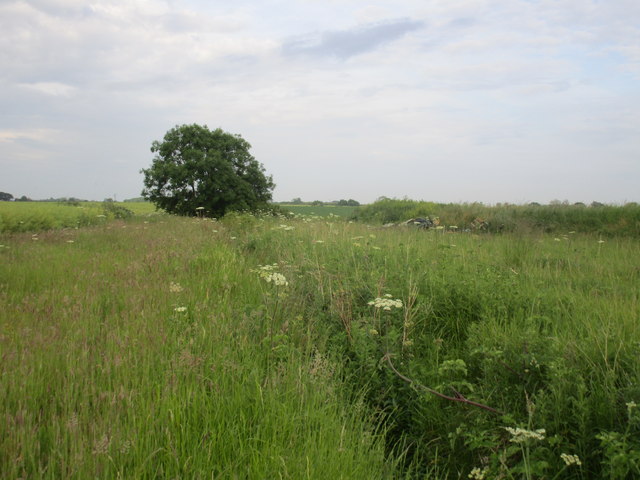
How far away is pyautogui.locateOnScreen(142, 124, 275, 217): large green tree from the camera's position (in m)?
24.7

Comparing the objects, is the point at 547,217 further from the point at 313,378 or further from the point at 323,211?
the point at 323,211

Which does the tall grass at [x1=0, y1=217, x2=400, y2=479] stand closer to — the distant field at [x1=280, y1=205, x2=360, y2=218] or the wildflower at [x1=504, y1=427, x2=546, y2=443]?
the wildflower at [x1=504, y1=427, x2=546, y2=443]

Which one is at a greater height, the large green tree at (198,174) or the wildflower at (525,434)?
the large green tree at (198,174)

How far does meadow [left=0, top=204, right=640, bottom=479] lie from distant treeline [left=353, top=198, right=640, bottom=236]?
29.4 ft

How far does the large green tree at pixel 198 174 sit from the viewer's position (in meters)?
24.7

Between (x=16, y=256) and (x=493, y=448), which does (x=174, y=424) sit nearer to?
(x=493, y=448)

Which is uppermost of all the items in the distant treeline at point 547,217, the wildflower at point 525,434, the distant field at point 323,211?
the distant field at point 323,211

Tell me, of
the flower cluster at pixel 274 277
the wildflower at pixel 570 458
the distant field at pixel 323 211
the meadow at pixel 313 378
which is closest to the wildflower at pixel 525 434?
the meadow at pixel 313 378

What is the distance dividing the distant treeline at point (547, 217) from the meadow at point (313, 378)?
896cm

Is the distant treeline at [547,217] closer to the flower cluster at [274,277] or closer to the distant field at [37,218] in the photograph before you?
the flower cluster at [274,277]

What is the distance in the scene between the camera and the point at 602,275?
652 centimetres

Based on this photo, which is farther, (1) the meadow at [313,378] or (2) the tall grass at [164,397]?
(1) the meadow at [313,378]

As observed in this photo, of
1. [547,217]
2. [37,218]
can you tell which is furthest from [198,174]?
[547,217]

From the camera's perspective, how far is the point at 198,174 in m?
24.9
